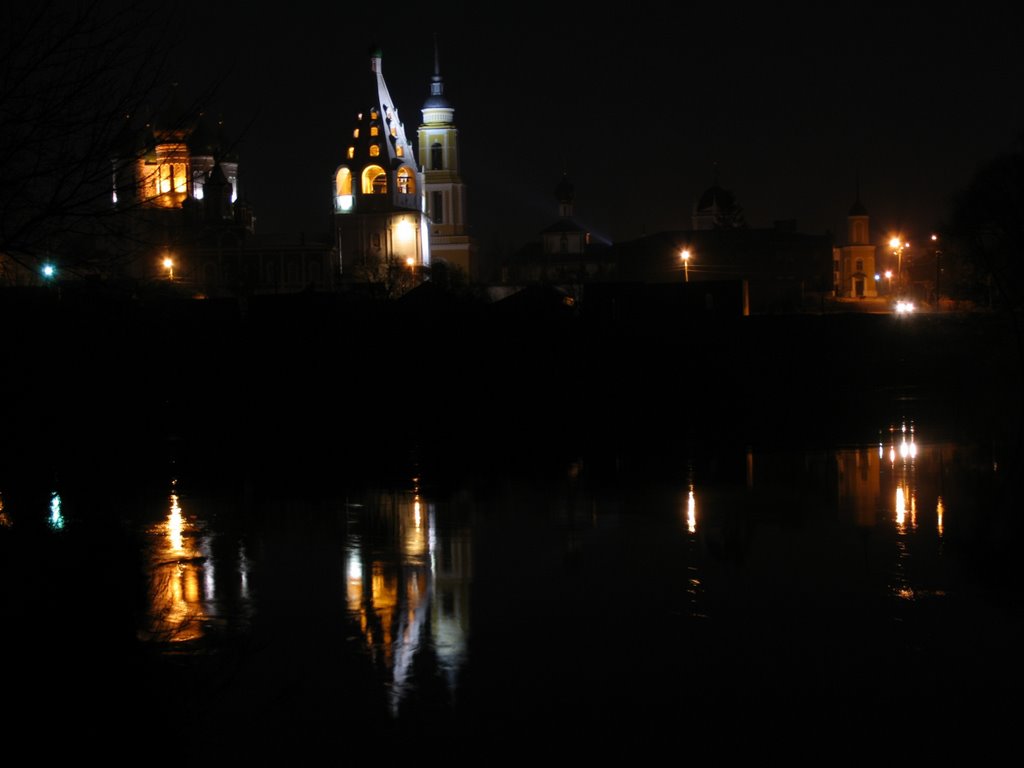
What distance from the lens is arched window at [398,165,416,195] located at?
8762cm

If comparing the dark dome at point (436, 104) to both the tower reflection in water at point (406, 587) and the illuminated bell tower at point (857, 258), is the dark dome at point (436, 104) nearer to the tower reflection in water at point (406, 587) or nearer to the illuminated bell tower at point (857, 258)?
the illuminated bell tower at point (857, 258)

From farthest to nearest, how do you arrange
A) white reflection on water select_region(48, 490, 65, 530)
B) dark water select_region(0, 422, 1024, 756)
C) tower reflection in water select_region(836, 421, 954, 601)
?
tower reflection in water select_region(836, 421, 954, 601)
white reflection on water select_region(48, 490, 65, 530)
dark water select_region(0, 422, 1024, 756)

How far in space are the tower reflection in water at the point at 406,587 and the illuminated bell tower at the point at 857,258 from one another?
264ft

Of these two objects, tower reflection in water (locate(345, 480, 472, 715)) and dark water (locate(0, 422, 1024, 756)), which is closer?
dark water (locate(0, 422, 1024, 756))

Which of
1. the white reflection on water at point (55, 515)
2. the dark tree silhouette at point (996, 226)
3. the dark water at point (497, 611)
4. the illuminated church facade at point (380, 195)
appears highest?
the illuminated church facade at point (380, 195)

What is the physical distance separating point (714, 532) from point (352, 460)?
9.08 m

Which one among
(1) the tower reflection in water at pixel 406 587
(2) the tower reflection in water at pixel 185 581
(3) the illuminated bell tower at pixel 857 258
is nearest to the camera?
(1) the tower reflection in water at pixel 406 587

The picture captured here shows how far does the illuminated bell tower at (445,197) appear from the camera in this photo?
321ft

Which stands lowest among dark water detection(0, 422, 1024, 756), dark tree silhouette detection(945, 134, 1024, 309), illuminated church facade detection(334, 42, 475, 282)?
dark water detection(0, 422, 1024, 756)

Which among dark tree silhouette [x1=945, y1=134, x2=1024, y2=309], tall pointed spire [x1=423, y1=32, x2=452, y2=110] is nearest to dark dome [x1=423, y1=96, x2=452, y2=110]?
tall pointed spire [x1=423, y1=32, x2=452, y2=110]

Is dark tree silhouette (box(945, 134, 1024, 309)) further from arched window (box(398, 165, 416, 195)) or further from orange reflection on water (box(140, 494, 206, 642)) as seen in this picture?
arched window (box(398, 165, 416, 195))

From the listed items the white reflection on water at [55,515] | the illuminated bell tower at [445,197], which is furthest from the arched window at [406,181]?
the white reflection on water at [55,515]

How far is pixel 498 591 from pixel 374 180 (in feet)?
255

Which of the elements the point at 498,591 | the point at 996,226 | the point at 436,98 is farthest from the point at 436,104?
the point at 498,591
